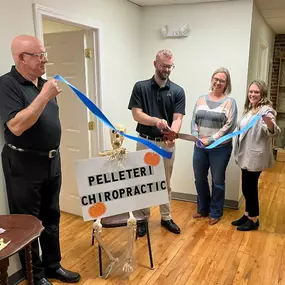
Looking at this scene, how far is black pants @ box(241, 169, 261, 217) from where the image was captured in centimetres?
287

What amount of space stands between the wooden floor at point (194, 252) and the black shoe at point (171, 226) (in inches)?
1.9

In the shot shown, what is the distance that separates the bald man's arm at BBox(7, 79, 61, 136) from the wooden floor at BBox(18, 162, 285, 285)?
1.21 m

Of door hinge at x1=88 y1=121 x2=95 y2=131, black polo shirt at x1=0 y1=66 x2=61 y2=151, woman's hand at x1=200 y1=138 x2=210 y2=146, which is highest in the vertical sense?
black polo shirt at x1=0 y1=66 x2=61 y2=151

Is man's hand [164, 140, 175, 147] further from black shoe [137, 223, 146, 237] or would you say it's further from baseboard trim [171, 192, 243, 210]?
baseboard trim [171, 192, 243, 210]

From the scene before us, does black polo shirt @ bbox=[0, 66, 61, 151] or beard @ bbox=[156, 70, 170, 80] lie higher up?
beard @ bbox=[156, 70, 170, 80]

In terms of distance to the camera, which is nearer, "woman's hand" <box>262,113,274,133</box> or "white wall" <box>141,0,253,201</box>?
"woman's hand" <box>262,113,274,133</box>

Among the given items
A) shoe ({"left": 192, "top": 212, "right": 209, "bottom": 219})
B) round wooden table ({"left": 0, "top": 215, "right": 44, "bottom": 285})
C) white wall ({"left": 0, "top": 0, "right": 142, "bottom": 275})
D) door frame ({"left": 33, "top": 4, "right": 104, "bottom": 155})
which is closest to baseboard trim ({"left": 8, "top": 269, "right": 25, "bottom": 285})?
white wall ({"left": 0, "top": 0, "right": 142, "bottom": 275})

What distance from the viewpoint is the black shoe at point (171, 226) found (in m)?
2.98

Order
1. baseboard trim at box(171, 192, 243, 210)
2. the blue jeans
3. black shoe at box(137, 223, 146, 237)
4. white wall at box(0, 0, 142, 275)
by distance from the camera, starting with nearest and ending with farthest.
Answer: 1. white wall at box(0, 0, 142, 275)
2. black shoe at box(137, 223, 146, 237)
3. the blue jeans
4. baseboard trim at box(171, 192, 243, 210)

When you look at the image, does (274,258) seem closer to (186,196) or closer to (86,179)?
(186,196)

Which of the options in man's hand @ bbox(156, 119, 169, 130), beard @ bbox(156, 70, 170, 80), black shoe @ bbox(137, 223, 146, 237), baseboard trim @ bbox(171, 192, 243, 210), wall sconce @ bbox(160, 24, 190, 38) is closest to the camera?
man's hand @ bbox(156, 119, 169, 130)

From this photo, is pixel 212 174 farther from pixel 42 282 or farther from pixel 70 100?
pixel 42 282

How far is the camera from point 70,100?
10.4 ft

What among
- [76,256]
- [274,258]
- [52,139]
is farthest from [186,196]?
[52,139]
